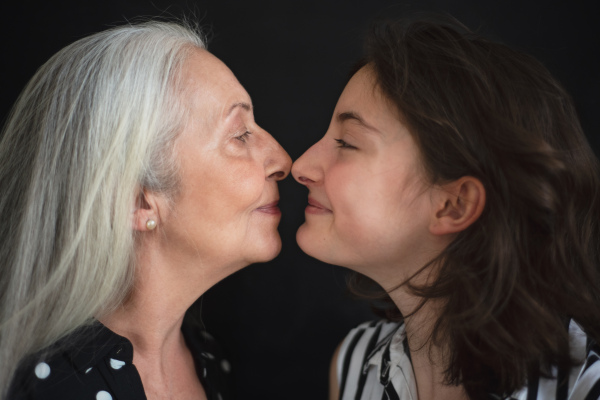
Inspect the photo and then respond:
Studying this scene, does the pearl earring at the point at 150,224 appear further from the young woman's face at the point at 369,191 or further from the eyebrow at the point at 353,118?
the eyebrow at the point at 353,118

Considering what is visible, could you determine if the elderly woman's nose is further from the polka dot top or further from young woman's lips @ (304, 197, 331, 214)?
the polka dot top

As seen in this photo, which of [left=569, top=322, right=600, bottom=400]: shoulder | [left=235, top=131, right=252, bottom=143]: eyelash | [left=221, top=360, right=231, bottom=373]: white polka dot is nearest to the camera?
[left=569, top=322, right=600, bottom=400]: shoulder

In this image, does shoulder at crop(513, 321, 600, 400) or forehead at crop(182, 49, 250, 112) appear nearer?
shoulder at crop(513, 321, 600, 400)

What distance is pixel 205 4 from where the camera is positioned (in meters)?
2.03

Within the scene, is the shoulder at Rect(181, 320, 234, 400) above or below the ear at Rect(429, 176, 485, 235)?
below

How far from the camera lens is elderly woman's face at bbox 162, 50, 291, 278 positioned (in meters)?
1.57

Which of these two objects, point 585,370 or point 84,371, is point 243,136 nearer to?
point 84,371

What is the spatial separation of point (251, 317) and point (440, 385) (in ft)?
2.81

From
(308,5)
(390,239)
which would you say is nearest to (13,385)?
(390,239)

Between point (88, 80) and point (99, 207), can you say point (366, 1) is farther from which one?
point (99, 207)

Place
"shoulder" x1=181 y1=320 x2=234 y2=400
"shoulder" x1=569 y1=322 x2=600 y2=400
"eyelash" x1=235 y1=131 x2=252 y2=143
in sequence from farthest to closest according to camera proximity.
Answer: "shoulder" x1=181 y1=320 x2=234 y2=400
"eyelash" x1=235 y1=131 x2=252 y2=143
"shoulder" x1=569 y1=322 x2=600 y2=400

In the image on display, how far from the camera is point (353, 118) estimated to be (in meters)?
1.57

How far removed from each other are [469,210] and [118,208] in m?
0.99

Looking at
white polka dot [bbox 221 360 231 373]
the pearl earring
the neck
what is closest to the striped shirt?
white polka dot [bbox 221 360 231 373]
